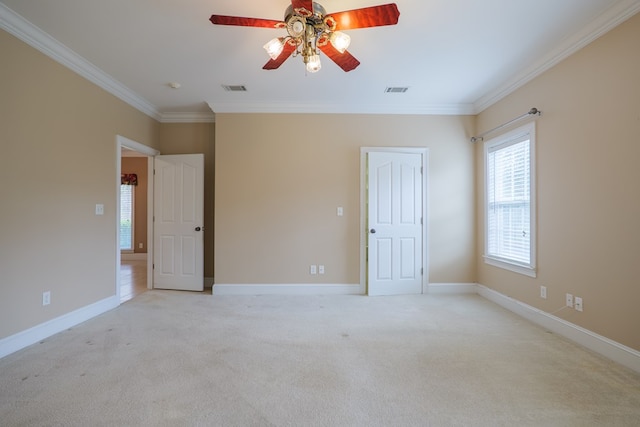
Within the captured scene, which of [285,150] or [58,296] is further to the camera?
[285,150]

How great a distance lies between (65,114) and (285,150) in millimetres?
2433

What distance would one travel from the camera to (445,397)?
181 cm

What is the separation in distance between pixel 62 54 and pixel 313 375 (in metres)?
3.74

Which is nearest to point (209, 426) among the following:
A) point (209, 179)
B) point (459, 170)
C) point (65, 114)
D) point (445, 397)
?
point (445, 397)

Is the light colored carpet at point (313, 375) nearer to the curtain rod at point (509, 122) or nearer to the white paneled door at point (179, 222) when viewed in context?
the white paneled door at point (179, 222)

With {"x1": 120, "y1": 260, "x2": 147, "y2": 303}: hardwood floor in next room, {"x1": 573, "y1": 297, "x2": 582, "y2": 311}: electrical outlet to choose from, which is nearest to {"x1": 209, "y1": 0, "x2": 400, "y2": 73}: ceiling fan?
{"x1": 573, "y1": 297, "x2": 582, "y2": 311}: electrical outlet

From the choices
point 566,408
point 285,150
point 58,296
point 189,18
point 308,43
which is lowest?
point 566,408

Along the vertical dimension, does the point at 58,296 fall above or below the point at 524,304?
above

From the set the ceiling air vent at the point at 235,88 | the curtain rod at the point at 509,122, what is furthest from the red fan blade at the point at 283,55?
the curtain rod at the point at 509,122

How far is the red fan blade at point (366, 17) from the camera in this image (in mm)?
1648

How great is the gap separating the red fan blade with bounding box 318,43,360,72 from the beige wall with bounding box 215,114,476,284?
1.95 m

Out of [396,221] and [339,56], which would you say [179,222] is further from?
[339,56]

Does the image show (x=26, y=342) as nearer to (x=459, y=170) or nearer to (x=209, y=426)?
(x=209, y=426)

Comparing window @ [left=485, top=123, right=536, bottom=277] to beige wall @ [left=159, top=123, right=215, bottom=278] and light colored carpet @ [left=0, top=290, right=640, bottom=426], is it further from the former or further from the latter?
beige wall @ [left=159, top=123, right=215, bottom=278]
